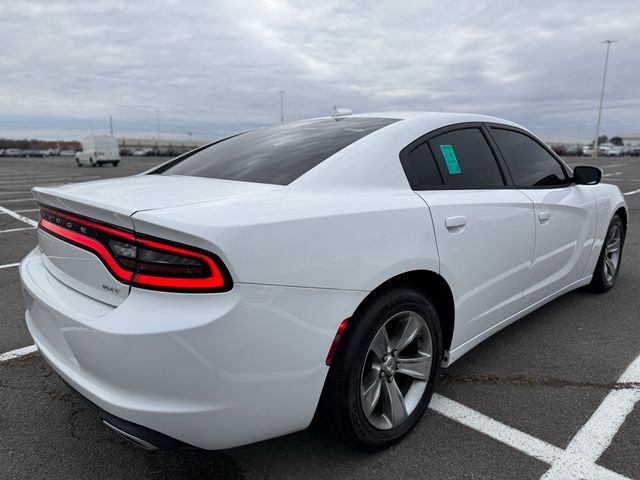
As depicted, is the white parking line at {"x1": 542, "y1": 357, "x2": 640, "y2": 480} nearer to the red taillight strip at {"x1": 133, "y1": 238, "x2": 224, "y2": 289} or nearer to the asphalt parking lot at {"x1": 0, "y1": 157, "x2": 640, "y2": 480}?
the asphalt parking lot at {"x1": 0, "y1": 157, "x2": 640, "y2": 480}

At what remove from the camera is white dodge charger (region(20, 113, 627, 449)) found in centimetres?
167

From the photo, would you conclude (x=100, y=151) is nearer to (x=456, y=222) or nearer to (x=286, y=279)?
(x=456, y=222)

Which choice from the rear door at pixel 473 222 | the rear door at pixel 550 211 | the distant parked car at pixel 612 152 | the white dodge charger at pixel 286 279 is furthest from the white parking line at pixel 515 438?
the distant parked car at pixel 612 152

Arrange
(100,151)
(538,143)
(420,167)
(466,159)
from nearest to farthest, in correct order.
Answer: (420,167) → (466,159) → (538,143) → (100,151)

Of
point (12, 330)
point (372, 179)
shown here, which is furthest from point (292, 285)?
point (12, 330)

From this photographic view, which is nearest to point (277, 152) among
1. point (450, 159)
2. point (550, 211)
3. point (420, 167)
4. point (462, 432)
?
point (420, 167)

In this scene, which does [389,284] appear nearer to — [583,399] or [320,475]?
[320,475]

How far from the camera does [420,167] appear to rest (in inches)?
98.7

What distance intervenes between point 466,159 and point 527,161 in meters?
0.77

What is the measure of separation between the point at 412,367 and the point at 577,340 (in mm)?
1706

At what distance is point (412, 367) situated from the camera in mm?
2373

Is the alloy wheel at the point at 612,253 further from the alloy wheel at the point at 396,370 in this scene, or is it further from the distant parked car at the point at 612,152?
the distant parked car at the point at 612,152

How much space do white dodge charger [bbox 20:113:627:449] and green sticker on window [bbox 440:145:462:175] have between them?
0.01 metres

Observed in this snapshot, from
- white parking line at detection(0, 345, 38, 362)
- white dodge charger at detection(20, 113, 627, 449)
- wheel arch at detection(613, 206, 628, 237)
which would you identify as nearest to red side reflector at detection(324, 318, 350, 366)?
white dodge charger at detection(20, 113, 627, 449)
